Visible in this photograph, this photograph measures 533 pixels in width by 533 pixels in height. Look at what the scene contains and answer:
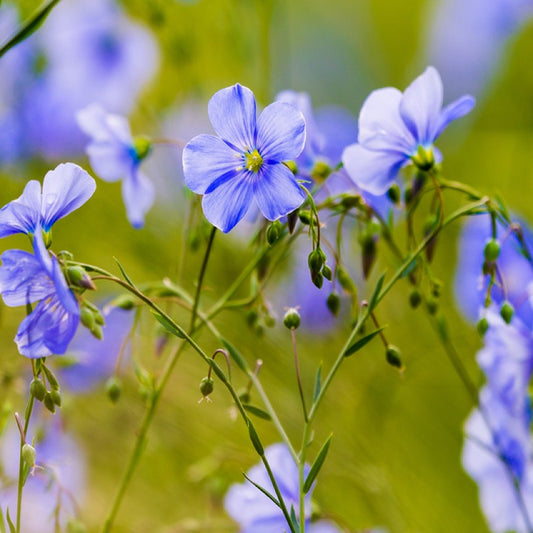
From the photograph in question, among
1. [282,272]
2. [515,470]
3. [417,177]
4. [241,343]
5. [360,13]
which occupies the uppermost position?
[360,13]

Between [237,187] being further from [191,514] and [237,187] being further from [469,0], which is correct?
[469,0]

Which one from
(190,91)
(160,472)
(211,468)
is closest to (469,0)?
(190,91)

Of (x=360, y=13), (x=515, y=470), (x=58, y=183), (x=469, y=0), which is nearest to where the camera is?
(x=58, y=183)

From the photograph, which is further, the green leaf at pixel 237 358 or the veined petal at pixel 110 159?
the veined petal at pixel 110 159

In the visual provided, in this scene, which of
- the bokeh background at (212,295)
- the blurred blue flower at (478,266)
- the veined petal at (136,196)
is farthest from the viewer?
the bokeh background at (212,295)

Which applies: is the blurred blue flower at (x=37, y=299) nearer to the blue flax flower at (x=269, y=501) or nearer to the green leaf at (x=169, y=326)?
the green leaf at (x=169, y=326)

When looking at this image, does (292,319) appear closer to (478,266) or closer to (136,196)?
(136,196)

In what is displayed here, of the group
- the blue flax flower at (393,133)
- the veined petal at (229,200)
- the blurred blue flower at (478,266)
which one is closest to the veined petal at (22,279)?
the veined petal at (229,200)
